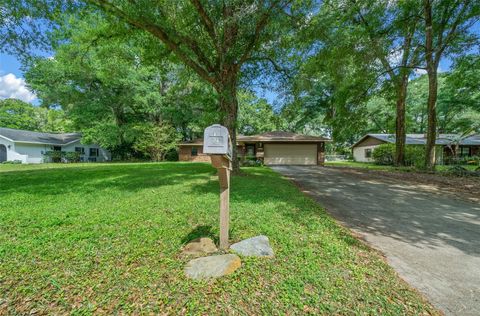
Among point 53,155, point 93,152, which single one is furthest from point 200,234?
point 93,152

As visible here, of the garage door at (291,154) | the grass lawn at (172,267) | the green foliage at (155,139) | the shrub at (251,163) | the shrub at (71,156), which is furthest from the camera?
the shrub at (71,156)

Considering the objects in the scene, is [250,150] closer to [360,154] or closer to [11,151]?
[360,154]

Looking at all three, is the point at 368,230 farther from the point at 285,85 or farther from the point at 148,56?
the point at 148,56

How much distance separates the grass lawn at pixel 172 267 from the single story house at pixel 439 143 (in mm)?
22592

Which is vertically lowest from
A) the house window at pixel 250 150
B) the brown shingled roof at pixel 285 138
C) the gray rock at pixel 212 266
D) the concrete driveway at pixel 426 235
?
the concrete driveway at pixel 426 235

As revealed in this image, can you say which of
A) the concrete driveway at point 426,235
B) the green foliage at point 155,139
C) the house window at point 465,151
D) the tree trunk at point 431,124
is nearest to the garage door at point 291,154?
the tree trunk at point 431,124

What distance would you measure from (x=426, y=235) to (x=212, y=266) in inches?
139

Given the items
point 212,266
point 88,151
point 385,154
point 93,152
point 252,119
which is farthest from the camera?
point 252,119

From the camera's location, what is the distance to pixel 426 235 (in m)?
3.57

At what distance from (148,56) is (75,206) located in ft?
26.7

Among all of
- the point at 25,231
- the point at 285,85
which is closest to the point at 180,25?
the point at 285,85

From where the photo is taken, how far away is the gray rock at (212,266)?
7.89 ft

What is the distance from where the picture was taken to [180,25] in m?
8.42

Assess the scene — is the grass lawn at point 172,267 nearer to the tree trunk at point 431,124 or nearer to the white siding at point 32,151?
the tree trunk at point 431,124
